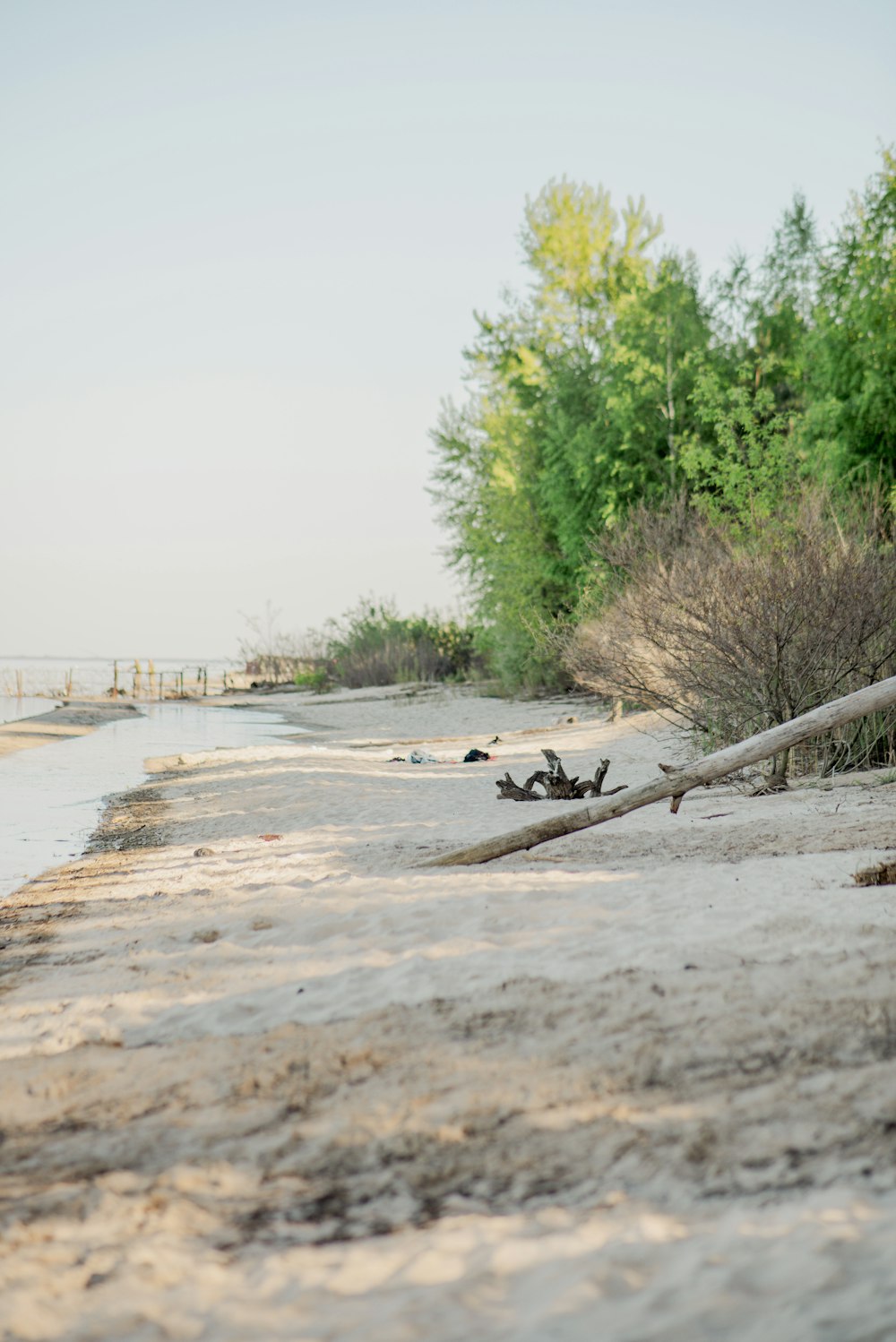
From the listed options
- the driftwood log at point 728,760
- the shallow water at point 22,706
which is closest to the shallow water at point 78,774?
the shallow water at point 22,706

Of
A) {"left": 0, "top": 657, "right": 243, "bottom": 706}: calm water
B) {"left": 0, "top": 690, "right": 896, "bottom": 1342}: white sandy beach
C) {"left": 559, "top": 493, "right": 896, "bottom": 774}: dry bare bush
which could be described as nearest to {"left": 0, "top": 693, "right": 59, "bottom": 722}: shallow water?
{"left": 0, "top": 657, "right": 243, "bottom": 706}: calm water

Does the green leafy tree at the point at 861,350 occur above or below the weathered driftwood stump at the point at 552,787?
above

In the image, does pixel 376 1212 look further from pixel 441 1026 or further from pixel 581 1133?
pixel 441 1026

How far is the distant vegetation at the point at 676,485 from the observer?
988 cm

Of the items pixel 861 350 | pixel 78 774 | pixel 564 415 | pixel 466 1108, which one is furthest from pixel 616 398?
pixel 466 1108

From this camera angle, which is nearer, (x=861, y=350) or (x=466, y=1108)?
(x=466, y=1108)

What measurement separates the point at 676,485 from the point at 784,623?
14947 mm

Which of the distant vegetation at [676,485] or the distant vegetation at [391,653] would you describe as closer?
the distant vegetation at [676,485]

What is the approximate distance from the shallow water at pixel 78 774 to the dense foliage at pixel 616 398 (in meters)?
7.66

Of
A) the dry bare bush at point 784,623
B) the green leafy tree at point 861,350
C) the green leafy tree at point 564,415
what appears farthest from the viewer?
the green leafy tree at point 564,415

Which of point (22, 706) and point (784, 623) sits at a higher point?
point (784, 623)

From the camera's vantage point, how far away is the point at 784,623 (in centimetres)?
956

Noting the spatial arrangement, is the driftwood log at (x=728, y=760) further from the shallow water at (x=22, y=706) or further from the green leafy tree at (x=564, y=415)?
the shallow water at (x=22, y=706)

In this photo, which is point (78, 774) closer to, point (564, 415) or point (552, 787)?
point (552, 787)
